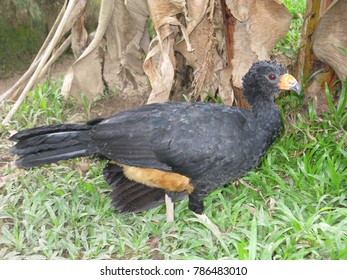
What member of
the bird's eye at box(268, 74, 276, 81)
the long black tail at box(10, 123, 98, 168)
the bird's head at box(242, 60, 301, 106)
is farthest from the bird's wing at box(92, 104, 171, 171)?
the bird's eye at box(268, 74, 276, 81)

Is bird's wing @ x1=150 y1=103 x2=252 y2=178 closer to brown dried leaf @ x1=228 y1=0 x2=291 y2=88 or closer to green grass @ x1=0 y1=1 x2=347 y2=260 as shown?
green grass @ x1=0 y1=1 x2=347 y2=260

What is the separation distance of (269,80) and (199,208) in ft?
3.57

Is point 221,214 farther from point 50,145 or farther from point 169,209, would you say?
point 50,145

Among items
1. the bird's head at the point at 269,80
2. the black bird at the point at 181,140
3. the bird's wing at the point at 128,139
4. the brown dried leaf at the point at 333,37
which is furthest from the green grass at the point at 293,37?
the bird's wing at the point at 128,139

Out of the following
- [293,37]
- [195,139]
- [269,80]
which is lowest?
[195,139]

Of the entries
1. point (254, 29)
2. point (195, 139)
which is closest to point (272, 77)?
point (254, 29)

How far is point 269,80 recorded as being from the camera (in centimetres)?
353

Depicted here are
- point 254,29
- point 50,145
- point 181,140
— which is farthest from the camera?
point 254,29

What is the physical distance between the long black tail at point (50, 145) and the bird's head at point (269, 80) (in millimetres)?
1304

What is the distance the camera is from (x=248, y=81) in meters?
3.61

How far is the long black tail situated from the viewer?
3592 mm

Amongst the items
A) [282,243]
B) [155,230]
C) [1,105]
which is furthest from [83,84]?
[282,243]

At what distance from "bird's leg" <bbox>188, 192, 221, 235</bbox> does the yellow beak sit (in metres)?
1.01
